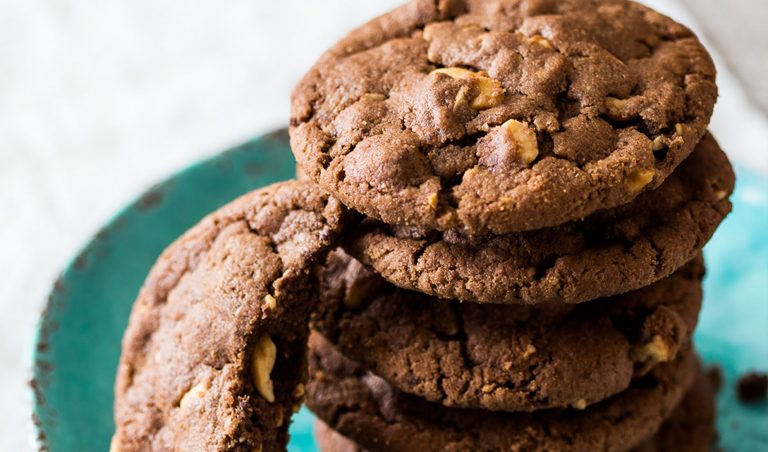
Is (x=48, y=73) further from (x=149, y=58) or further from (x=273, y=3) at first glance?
(x=273, y=3)

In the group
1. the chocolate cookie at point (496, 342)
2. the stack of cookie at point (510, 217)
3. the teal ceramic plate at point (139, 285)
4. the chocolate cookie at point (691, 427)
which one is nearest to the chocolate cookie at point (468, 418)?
the stack of cookie at point (510, 217)

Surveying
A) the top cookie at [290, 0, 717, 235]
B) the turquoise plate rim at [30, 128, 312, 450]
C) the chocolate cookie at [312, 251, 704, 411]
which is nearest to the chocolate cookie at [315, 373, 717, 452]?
the chocolate cookie at [312, 251, 704, 411]

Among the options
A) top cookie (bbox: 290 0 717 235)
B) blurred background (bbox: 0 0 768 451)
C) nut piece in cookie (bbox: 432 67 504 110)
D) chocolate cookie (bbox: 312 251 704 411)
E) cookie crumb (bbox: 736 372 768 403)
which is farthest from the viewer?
blurred background (bbox: 0 0 768 451)

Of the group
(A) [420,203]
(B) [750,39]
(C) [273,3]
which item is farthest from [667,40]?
(C) [273,3]

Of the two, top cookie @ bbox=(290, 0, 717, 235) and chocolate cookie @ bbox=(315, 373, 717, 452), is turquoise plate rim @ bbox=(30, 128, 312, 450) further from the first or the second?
top cookie @ bbox=(290, 0, 717, 235)

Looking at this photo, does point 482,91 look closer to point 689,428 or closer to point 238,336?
point 238,336

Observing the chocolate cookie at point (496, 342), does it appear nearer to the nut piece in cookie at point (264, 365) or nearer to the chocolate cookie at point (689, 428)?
the nut piece in cookie at point (264, 365)
